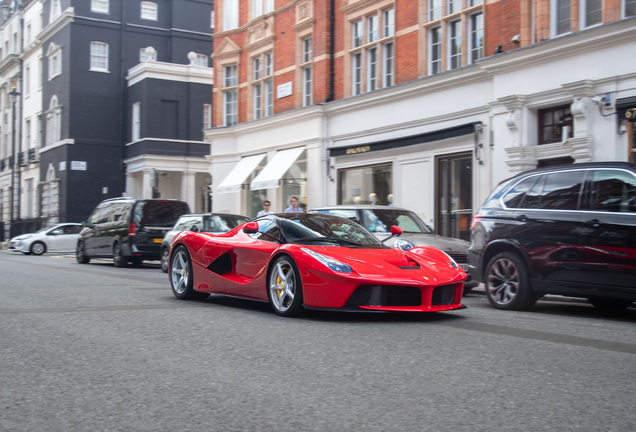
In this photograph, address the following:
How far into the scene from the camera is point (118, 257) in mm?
18703

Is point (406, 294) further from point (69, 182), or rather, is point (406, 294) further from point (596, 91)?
point (69, 182)

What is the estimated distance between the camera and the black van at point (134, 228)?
18297mm

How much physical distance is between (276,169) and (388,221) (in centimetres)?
1304

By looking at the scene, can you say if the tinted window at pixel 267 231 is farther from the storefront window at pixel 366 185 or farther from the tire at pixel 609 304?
the storefront window at pixel 366 185

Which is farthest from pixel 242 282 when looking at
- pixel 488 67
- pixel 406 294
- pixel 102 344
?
pixel 488 67

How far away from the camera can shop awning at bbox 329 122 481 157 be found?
18047mm

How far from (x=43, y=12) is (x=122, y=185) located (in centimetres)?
1411

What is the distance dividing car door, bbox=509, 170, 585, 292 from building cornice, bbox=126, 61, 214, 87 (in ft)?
110

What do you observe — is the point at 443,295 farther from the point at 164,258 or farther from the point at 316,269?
the point at 164,258

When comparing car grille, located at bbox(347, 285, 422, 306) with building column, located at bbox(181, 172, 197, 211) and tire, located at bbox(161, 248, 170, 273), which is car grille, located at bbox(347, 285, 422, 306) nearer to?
tire, located at bbox(161, 248, 170, 273)

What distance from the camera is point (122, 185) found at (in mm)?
41688

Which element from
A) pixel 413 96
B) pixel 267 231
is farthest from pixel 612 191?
pixel 413 96

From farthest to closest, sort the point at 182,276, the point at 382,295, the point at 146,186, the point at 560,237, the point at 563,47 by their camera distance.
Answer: the point at 146,186, the point at 563,47, the point at 182,276, the point at 560,237, the point at 382,295

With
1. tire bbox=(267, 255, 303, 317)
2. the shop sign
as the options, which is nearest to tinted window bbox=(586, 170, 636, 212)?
tire bbox=(267, 255, 303, 317)
